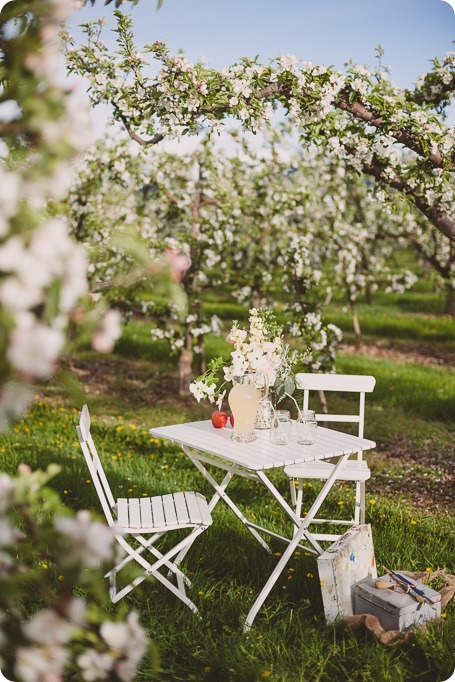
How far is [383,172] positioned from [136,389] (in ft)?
15.2

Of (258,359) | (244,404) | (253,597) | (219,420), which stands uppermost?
(258,359)

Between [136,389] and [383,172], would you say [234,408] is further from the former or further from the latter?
[136,389]

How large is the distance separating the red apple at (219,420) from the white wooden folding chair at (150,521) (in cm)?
43

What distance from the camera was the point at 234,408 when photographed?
3584mm

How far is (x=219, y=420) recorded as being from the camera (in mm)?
3824

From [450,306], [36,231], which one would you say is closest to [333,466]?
[36,231]

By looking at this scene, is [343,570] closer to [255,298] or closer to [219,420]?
[219,420]

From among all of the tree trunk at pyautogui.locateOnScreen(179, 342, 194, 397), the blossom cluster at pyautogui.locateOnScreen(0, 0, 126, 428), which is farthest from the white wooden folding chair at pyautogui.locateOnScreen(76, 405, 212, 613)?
the tree trunk at pyautogui.locateOnScreen(179, 342, 194, 397)

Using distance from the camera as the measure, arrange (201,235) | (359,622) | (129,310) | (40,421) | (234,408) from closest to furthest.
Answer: (359,622), (234,408), (40,421), (201,235), (129,310)

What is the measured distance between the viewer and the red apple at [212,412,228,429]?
12.5ft

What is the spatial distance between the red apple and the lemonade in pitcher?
0.20m

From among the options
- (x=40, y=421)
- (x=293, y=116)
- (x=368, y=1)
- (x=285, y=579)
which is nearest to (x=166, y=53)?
(x=293, y=116)

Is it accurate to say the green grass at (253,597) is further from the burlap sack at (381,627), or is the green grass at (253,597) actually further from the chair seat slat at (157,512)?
the chair seat slat at (157,512)

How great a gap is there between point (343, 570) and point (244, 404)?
0.87m
